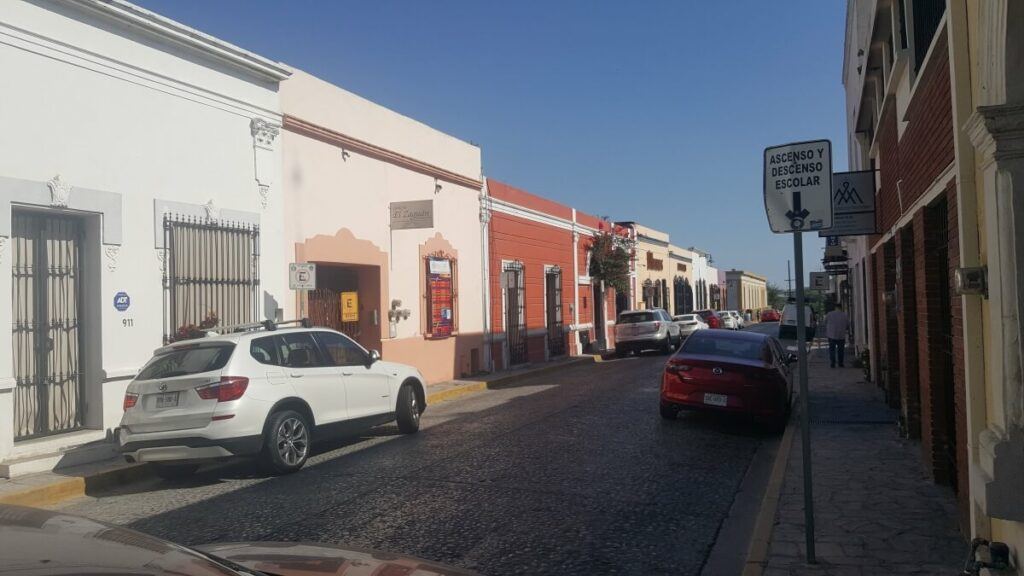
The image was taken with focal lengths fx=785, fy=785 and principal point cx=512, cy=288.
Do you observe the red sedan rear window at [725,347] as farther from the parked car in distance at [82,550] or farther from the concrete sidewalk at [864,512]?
the parked car in distance at [82,550]

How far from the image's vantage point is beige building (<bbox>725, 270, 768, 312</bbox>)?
74.4 metres

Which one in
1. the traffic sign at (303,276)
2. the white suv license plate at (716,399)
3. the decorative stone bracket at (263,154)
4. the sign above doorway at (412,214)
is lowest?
the white suv license plate at (716,399)

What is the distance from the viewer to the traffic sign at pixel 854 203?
1243cm

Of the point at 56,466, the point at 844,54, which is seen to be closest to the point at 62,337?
the point at 56,466

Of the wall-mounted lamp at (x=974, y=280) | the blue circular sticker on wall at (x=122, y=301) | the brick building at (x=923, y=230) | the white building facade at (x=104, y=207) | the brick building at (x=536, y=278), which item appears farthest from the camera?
the brick building at (x=536, y=278)

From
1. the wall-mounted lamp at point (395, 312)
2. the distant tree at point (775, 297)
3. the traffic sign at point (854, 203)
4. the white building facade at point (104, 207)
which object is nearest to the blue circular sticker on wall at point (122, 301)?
the white building facade at point (104, 207)

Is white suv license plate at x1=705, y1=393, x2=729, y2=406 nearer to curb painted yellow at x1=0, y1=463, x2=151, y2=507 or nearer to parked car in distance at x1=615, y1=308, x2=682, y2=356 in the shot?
curb painted yellow at x1=0, y1=463, x2=151, y2=507

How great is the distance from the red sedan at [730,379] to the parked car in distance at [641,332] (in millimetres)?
15174

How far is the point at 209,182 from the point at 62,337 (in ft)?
10.6

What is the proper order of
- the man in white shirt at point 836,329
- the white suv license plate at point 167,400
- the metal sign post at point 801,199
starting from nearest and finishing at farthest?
the metal sign post at point 801,199, the white suv license plate at point 167,400, the man in white shirt at point 836,329

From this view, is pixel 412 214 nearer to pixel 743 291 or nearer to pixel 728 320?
pixel 728 320

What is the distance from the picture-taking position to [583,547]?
5879 millimetres

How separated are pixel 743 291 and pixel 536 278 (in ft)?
203

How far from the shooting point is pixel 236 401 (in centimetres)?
842
